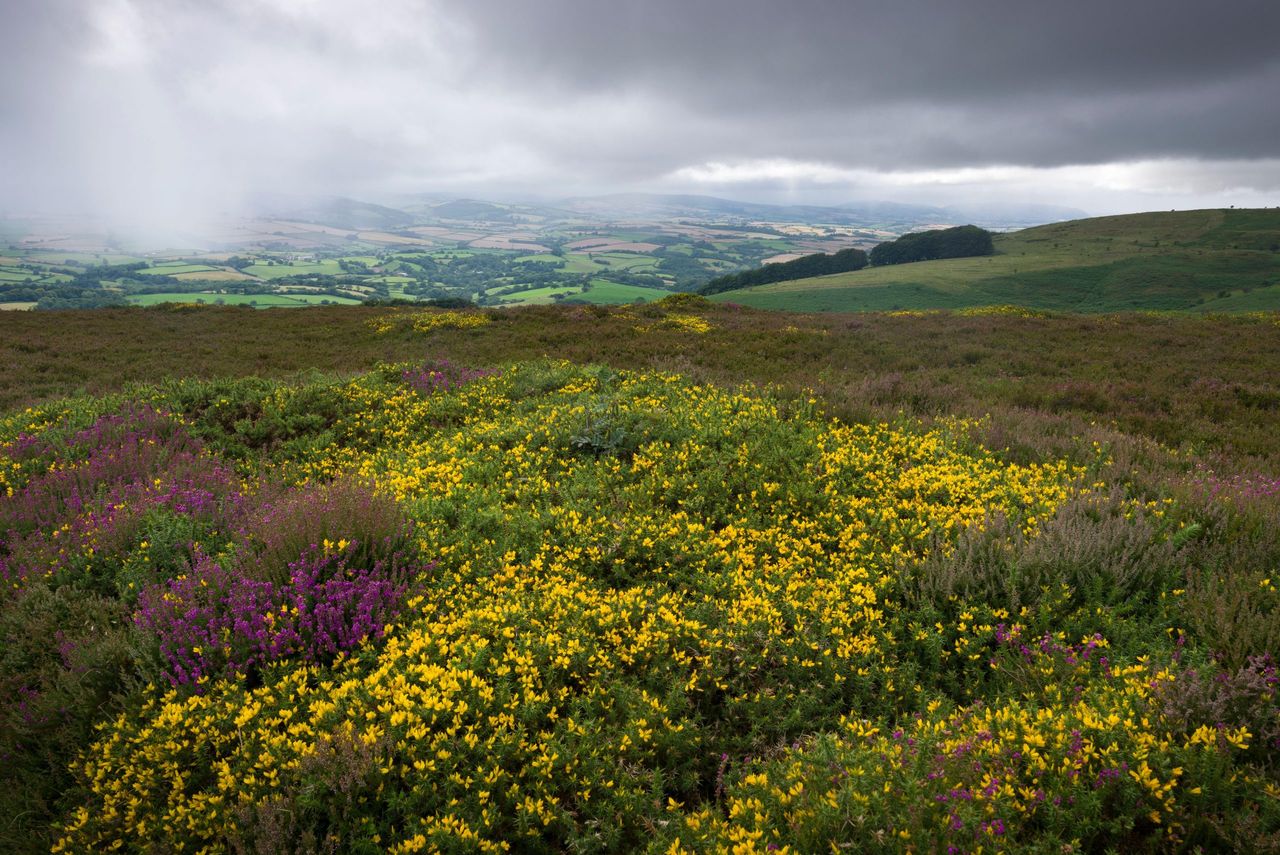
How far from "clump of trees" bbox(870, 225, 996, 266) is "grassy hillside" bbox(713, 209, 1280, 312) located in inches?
289

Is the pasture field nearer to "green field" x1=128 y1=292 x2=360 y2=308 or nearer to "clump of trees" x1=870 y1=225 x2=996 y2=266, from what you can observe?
"green field" x1=128 y1=292 x2=360 y2=308

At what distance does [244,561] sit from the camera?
16.5ft

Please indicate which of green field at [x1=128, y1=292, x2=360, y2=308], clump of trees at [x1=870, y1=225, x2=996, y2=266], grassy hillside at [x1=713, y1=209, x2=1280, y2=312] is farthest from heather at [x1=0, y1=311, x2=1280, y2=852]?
clump of trees at [x1=870, y1=225, x2=996, y2=266]

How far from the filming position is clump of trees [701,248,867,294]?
81.4m

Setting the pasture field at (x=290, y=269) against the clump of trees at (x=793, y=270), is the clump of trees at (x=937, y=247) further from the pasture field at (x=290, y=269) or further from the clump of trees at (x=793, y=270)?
the pasture field at (x=290, y=269)

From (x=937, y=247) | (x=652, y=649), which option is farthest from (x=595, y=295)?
(x=652, y=649)

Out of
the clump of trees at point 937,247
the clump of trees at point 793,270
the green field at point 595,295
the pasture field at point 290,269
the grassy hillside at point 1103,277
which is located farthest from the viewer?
the clump of trees at point 937,247

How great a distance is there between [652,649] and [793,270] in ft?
305

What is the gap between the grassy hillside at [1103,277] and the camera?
50.0 metres

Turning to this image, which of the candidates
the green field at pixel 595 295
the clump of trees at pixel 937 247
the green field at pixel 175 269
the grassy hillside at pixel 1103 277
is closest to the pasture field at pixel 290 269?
the green field at pixel 175 269

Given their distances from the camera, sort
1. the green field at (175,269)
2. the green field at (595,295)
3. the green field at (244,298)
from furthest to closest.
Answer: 1. the green field at (175,269)
2. the green field at (595,295)
3. the green field at (244,298)

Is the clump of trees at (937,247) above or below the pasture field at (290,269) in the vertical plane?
above

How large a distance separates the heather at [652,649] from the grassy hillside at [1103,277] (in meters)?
49.2

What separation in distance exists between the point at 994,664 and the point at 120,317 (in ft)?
121
